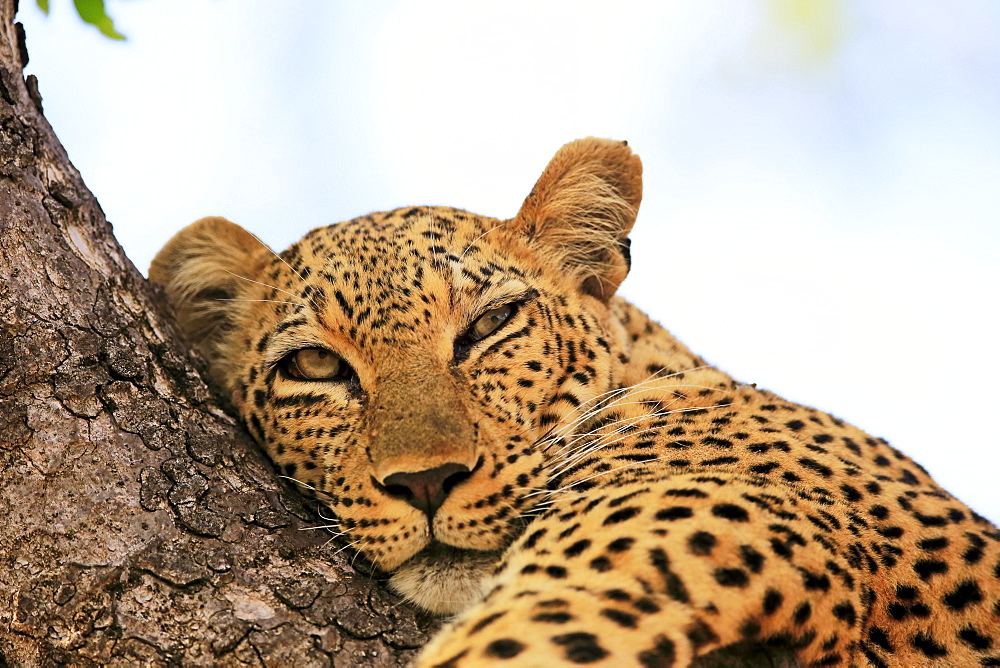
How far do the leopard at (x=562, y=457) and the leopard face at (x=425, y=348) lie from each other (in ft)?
0.04

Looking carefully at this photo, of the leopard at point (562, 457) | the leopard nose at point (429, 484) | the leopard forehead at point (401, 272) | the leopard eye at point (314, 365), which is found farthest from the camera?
the leopard eye at point (314, 365)

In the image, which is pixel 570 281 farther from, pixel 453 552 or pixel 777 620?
pixel 777 620

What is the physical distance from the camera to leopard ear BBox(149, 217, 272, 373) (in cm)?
620

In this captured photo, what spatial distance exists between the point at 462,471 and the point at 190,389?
1381 mm

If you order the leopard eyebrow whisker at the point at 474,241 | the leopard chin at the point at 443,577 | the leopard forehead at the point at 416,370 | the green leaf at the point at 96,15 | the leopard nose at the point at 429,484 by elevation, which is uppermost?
the green leaf at the point at 96,15

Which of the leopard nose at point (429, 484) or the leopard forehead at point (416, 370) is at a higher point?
the leopard forehead at point (416, 370)

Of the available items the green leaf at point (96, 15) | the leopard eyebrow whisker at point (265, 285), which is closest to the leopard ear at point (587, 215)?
the leopard eyebrow whisker at point (265, 285)

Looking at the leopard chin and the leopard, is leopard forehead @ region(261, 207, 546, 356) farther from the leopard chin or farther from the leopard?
the leopard chin

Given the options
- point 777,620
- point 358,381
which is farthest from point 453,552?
point 777,620

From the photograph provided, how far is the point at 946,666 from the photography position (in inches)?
170

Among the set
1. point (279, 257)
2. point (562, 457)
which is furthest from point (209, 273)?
point (562, 457)

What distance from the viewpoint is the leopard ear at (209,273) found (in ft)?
20.3

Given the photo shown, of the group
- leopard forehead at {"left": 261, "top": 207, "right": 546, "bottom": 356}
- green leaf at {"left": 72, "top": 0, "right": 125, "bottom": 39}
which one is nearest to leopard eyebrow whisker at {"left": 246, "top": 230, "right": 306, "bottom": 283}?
leopard forehead at {"left": 261, "top": 207, "right": 546, "bottom": 356}

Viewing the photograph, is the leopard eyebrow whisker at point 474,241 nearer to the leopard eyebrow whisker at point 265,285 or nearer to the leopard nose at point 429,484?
the leopard eyebrow whisker at point 265,285
